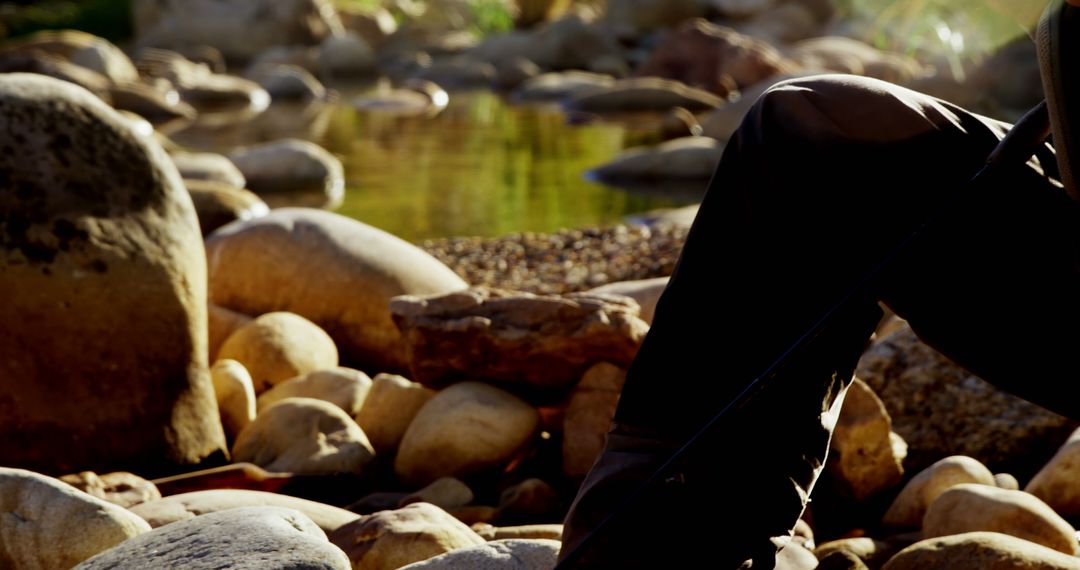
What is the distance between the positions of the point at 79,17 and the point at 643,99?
1314cm

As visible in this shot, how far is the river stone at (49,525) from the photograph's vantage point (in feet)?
8.11

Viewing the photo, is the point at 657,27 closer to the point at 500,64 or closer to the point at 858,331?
the point at 500,64

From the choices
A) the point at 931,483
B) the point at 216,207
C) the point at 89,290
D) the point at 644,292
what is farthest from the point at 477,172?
the point at 931,483

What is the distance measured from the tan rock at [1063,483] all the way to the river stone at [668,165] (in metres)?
7.56

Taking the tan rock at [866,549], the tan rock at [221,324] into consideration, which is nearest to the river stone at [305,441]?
the tan rock at [221,324]

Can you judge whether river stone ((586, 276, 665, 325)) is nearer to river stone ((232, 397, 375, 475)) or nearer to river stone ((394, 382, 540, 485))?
A: river stone ((394, 382, 540, 485))

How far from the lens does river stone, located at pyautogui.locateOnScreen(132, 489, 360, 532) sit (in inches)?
115

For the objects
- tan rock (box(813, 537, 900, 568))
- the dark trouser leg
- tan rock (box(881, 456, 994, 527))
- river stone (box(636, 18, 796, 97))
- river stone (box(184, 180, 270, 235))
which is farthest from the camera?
river stone (box(636, 18, 796, 97))

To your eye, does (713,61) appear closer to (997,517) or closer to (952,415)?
(952,415)

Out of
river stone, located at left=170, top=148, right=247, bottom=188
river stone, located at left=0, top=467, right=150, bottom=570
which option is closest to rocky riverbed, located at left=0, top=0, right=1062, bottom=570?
river stone, located at left=0, top=467, right=150, bottom=570

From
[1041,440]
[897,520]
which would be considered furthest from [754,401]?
[1041,440]

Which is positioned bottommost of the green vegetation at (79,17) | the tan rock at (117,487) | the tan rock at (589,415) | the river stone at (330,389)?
the green vegetation at (79,17)

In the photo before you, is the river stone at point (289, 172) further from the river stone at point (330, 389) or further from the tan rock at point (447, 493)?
the tan rock at point (447, 493)

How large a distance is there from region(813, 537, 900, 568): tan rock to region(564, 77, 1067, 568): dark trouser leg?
121 cm
